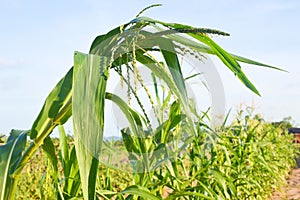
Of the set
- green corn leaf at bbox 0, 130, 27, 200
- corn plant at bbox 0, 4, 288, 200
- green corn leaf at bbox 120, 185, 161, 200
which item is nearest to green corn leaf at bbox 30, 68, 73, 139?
corn plant at bbox 0, 4, 288, 200

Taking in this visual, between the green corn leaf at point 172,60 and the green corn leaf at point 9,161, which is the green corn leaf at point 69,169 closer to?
the green corn leaf at point 9,161

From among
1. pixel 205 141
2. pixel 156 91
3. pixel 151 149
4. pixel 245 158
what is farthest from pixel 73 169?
pixel 245 158

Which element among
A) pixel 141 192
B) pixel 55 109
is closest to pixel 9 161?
pixel 55 109

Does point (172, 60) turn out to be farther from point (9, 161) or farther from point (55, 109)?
point (9, 161)

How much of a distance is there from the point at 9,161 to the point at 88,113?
0.36 meters

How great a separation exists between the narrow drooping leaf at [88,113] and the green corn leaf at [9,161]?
12.1 inches

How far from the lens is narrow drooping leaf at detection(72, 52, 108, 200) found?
711 millimetres

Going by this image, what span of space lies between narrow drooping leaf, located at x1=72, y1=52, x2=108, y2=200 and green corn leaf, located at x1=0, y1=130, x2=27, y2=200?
0.31 meters

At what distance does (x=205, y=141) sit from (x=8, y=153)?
4.54ft

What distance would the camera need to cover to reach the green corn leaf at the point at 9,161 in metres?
1.00

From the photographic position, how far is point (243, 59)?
0.88 m

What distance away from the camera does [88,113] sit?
0.72 metres

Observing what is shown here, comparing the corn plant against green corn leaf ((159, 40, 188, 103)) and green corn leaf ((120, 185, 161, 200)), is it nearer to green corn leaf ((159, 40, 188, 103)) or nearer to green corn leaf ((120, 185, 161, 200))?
green corn leaf ((159, 40, 188, 103))

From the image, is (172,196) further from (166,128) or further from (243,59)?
(243,59)
